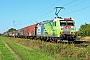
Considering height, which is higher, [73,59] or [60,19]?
[60,19]

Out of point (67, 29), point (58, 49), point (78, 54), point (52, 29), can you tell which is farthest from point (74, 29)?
point (78, 54)

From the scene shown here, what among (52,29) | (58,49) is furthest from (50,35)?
(58,49)

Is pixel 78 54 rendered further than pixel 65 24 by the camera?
No

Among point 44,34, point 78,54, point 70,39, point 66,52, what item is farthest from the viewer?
point 44,34

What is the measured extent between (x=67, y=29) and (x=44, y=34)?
418 inches

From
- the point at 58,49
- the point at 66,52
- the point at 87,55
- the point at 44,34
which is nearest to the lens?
the point at 87,55

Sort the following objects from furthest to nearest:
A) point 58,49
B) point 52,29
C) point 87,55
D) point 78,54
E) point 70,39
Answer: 1. point 52,29
2. point 70,39
3. point 58,49
4. point 78,54
5. point 87,55

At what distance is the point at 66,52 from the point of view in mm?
18828

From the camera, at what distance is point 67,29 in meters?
33.4

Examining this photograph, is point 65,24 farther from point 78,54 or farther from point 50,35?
point 78,54

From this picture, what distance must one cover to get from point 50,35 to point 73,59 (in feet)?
75.4

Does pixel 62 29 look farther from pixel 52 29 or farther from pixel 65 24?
pixel 52 29

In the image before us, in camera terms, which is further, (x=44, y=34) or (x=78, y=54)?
(x=44, y=34)

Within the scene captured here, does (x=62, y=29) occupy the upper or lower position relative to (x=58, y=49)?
upper
